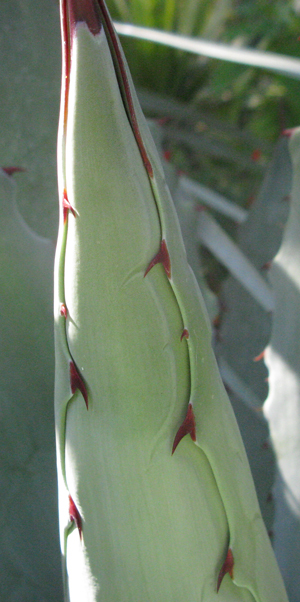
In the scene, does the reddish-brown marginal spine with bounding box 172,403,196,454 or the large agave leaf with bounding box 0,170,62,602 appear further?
the large agave leaf with bounding box 0,170,62,602

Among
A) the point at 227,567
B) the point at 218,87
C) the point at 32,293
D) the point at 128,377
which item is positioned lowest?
the point at 227,567

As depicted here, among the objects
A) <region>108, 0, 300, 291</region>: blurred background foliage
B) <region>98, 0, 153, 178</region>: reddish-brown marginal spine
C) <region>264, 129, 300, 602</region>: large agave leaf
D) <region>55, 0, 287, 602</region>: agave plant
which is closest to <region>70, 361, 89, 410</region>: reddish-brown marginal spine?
<region>55, 0, 287, 602</region>: agave plant

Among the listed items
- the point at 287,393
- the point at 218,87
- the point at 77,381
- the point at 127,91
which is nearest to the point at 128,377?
the point at 77,381

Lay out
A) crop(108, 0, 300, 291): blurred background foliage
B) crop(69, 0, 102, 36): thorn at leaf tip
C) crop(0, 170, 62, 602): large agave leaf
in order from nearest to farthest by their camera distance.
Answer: crop(69, 0, 102, 36): thorn at leaf tip
crop(0, 170, 62, 602): large agave leaf
crop(108, 0, 300, 291): blurred background foliage

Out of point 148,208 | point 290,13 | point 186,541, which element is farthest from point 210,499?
point 290,13

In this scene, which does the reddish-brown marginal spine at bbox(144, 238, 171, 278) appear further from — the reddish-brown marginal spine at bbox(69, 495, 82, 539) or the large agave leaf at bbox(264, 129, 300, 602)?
the large agave leaf at bbox(264, 129, 300, 602)

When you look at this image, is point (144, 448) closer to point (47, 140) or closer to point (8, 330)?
point (8, 330)

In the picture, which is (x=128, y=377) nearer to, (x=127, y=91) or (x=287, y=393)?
(x=127, y=91)
